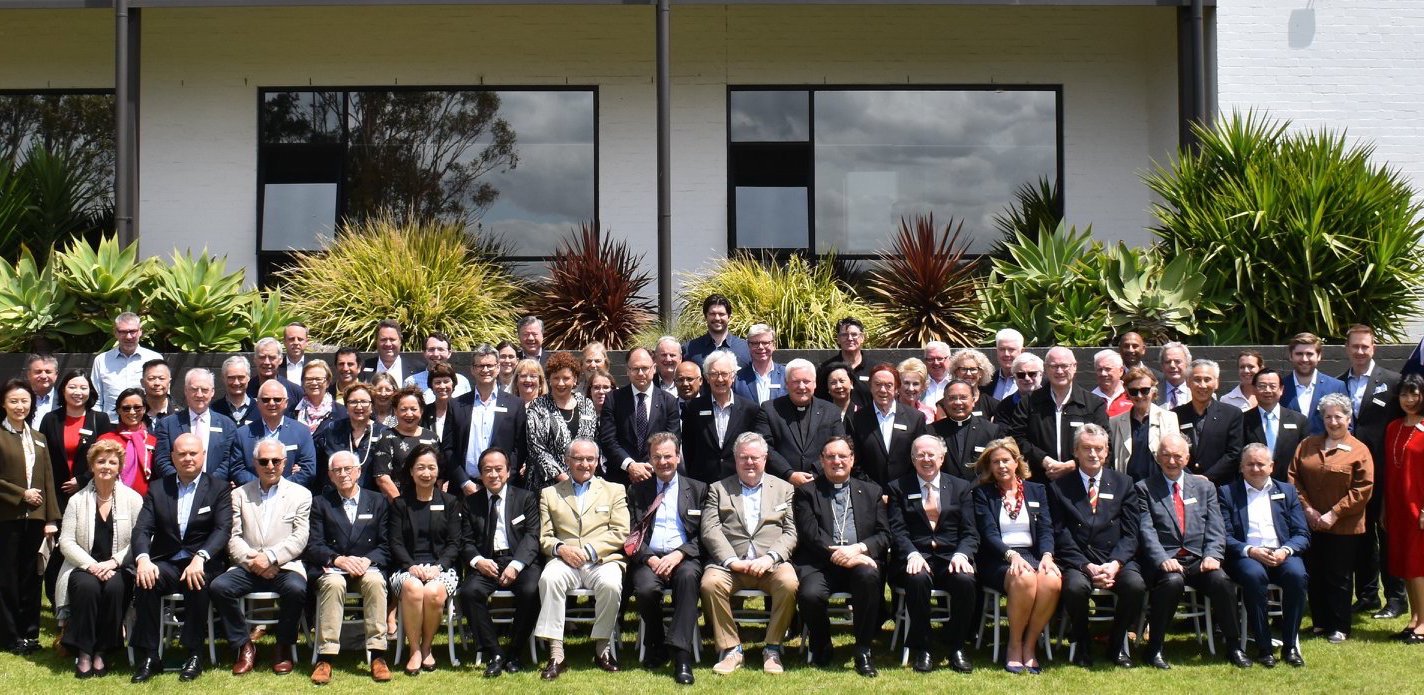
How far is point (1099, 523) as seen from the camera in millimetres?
7422

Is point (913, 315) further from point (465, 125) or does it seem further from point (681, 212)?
point (465, 125)

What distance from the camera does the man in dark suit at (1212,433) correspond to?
7871mm

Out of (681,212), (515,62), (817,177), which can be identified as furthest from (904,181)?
(515,62)

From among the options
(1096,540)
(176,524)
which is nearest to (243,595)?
(176,524)

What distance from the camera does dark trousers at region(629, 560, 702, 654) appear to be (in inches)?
285

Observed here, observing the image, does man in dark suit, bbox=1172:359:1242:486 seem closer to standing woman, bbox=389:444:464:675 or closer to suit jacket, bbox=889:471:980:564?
suit jacket, bbox=889:471:980:564

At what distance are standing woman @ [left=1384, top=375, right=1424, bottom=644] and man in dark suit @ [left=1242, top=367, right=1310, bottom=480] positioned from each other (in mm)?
521

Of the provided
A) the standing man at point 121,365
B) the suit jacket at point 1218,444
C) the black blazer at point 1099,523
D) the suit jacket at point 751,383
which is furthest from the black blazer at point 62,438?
the suit jacket at point 1218,444

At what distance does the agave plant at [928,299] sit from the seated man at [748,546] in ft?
12.3

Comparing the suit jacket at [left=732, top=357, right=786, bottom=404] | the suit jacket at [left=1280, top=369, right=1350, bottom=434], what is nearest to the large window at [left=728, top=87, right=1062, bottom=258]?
the suit jacket at [left=732, top=357, right=786, bottom=404]

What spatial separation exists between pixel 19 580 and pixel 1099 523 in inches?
238

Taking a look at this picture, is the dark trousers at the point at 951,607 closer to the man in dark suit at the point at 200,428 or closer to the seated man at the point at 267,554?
the seated man at the point at 267,554

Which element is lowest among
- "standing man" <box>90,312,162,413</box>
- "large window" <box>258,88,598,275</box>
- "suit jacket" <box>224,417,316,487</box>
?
"suit jacket" <box>224,417,316,487</box>

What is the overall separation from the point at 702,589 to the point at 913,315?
4.51 metres
